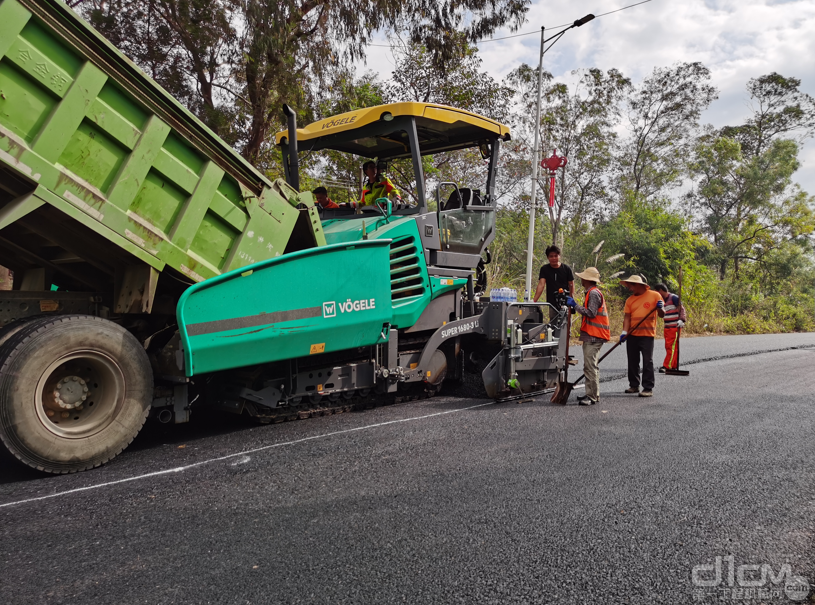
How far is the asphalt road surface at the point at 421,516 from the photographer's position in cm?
227

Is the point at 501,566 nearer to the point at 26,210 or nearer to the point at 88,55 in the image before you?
the point at 26,210

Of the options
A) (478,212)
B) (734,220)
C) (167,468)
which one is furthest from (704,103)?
(167,468)

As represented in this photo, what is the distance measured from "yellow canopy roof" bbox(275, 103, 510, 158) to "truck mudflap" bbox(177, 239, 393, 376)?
1.35m

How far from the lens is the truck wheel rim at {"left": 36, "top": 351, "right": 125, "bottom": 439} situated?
137 inches

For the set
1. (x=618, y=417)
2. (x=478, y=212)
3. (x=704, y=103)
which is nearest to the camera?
(x=618, y=417)

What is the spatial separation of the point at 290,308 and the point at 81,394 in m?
1.44

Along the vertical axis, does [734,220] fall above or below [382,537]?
above

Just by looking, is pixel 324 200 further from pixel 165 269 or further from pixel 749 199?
pixel 749 199

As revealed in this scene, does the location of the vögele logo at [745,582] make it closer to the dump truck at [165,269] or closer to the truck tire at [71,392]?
the dump truck at [165,269]

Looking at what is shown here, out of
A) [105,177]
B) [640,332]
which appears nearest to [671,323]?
[640,332]

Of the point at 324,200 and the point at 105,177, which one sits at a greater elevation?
the point at 324,200

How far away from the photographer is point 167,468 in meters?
3.61

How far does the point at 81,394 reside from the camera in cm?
362

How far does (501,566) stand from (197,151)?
3.26 metres
